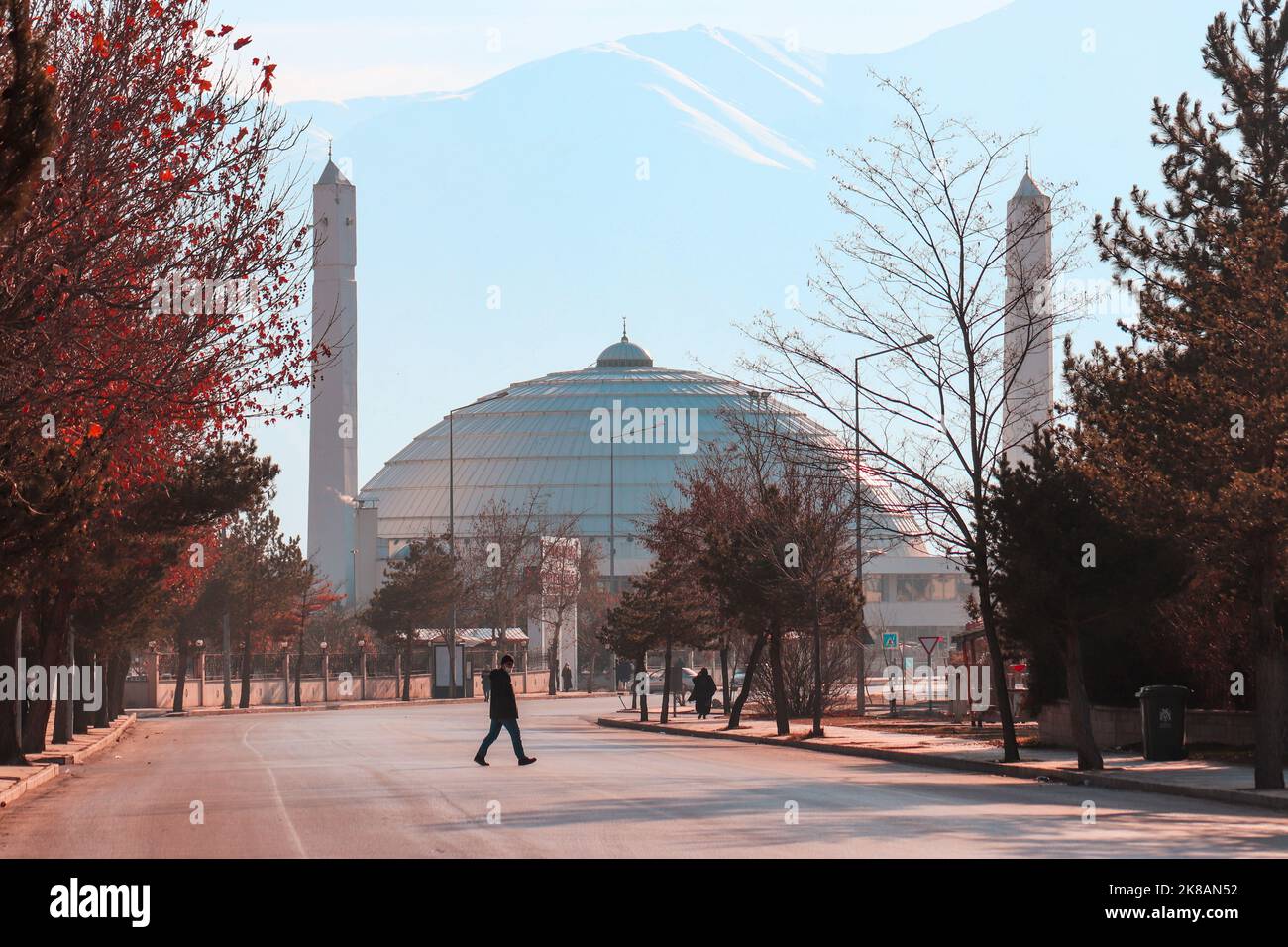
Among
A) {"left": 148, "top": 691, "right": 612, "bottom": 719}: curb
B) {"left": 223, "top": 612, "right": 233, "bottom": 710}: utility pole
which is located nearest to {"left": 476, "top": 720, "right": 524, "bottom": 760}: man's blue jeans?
{"left": 148, "top": 691, "right": 612, "bottom": 719}: curb

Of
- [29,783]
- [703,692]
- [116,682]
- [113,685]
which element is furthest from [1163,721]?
[116,682]

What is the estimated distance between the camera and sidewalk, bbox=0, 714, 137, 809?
23.5 m

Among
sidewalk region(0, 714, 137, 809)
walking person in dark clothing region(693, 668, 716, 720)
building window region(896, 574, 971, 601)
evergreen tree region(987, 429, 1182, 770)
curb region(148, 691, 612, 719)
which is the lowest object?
curb region(148, 691, 612, 719)

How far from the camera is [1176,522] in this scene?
22438 mm

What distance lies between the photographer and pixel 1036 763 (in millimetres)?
27484

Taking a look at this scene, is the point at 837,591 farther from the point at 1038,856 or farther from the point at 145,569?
the point at 1038,856

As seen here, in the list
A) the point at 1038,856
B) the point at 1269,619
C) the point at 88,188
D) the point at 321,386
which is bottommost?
the point at 1038,856

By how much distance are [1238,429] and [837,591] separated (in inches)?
762

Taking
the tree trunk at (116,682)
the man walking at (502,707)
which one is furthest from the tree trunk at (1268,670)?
the tree trunk at (116,682)

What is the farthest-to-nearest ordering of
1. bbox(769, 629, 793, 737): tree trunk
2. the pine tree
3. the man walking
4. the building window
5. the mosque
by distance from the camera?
the building window
the mosque
bbox(769, 629, 793, 737): tree trunk
the man walking
the pine tree

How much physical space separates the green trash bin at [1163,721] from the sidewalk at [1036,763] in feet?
0.87

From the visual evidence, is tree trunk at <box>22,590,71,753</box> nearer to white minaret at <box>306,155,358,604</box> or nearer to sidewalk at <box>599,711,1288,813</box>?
sidewalk at <box>599,711,1288,813</box>

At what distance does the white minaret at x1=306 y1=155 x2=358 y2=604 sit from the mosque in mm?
99

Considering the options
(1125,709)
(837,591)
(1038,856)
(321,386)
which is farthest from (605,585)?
(1038,856)
